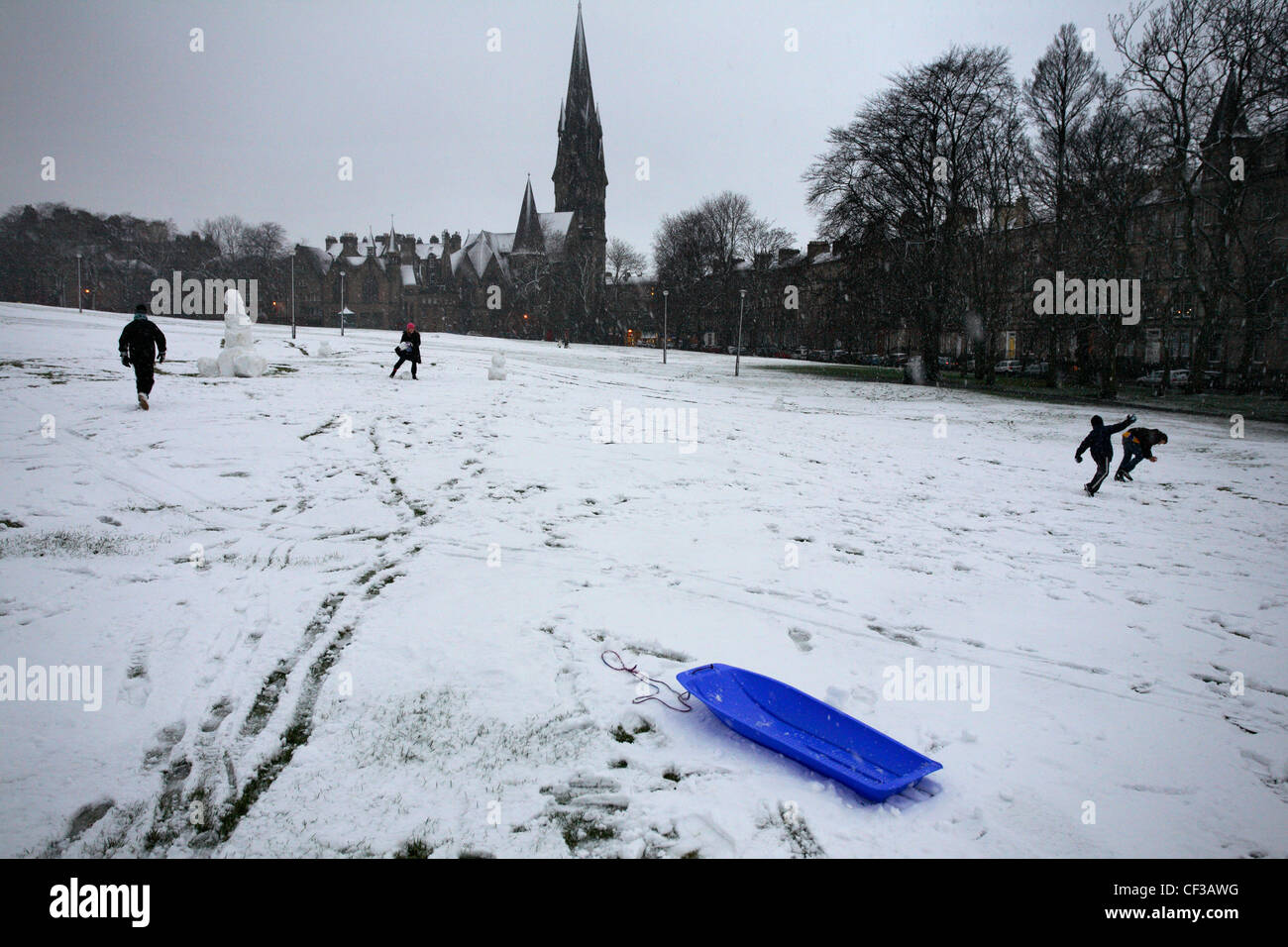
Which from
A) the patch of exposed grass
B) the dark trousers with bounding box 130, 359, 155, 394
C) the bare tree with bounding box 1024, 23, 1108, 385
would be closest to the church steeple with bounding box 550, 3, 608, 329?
the bare tree with bounding box 1024, 23, 1108, 385

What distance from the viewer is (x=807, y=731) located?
4934 millimetres

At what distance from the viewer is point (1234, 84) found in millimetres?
A: 33688

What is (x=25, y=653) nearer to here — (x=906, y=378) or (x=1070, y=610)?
(x=1070, y=610)

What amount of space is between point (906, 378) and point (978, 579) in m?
34.8

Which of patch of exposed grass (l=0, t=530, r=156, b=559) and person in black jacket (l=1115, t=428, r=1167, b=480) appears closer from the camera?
patch of exposed grass (l=0, t=530, r=156, b=559)

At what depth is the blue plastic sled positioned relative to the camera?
4395mm

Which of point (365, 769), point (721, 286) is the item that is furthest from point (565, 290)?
point (365, 769)

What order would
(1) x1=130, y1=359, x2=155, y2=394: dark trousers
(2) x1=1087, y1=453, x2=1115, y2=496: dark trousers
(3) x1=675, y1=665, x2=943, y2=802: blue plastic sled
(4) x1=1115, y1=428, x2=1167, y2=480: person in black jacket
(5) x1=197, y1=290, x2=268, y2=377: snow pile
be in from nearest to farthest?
(3) x1=675, y1=665, x2=943, y2=802: blue plastic sled
(2) x1=1087, y1=453, x2=1115, y2=496: dark trousers
(4) x1=1115, y1=428, x2=1167, y2=480: person in black jacket
(1) x1=130, y1=359, x2=155, y2=394: dark trousers
(5) x1=197, y1=290, x2=268, y2=377: snow pile

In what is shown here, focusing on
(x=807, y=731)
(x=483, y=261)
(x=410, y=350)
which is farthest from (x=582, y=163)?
(x=807, y=731)

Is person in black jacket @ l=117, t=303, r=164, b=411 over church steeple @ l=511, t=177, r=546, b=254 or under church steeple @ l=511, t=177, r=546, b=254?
under

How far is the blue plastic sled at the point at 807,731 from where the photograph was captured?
4.39m

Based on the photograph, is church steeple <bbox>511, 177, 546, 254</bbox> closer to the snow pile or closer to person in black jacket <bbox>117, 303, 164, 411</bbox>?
the snow pile

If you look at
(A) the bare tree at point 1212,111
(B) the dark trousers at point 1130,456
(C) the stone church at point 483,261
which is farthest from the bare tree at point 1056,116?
(C) the stone church at point 483,261

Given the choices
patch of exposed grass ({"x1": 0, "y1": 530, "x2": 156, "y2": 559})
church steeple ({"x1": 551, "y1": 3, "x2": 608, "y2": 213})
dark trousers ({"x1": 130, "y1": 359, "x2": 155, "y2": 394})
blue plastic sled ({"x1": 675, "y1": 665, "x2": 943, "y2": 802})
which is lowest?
blue plastic sled ({"x1": 675, "y1": 665, "x2": 943, "y2": 802})
